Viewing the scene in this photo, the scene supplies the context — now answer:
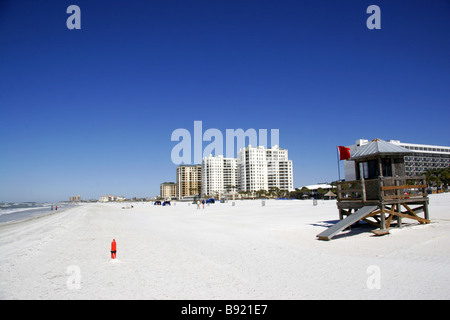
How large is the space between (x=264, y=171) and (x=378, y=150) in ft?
579

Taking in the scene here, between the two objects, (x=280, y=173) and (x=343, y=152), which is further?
(x=280, y=173)

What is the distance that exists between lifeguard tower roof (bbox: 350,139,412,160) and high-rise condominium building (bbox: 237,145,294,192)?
566 ft

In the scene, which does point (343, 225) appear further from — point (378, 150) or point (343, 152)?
point (378, 150)

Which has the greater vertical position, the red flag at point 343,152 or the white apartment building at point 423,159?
the white apartment building at point 423,159

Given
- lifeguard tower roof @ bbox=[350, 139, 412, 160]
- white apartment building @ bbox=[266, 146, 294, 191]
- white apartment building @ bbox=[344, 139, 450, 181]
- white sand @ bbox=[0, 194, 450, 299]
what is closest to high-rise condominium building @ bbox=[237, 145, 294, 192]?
white apartment building @ bbox=[266, 146, 294, 191]

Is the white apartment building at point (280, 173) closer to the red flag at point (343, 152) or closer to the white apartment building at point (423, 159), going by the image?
the white apartment building at point (423, 159)

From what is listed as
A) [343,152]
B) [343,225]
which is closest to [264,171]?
[343,152]

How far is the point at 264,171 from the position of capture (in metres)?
189

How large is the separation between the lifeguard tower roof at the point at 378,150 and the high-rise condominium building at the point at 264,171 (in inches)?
6792

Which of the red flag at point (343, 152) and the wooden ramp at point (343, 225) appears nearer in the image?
the wooden ramp at point (343, 225)

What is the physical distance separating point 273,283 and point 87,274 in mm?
5201

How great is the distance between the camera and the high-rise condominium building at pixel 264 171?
613 ft

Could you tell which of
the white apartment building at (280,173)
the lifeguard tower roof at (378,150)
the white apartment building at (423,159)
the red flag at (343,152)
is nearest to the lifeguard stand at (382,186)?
the lifeguard tower roof at (378,150)

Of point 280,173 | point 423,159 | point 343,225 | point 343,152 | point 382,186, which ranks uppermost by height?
point 423,159
